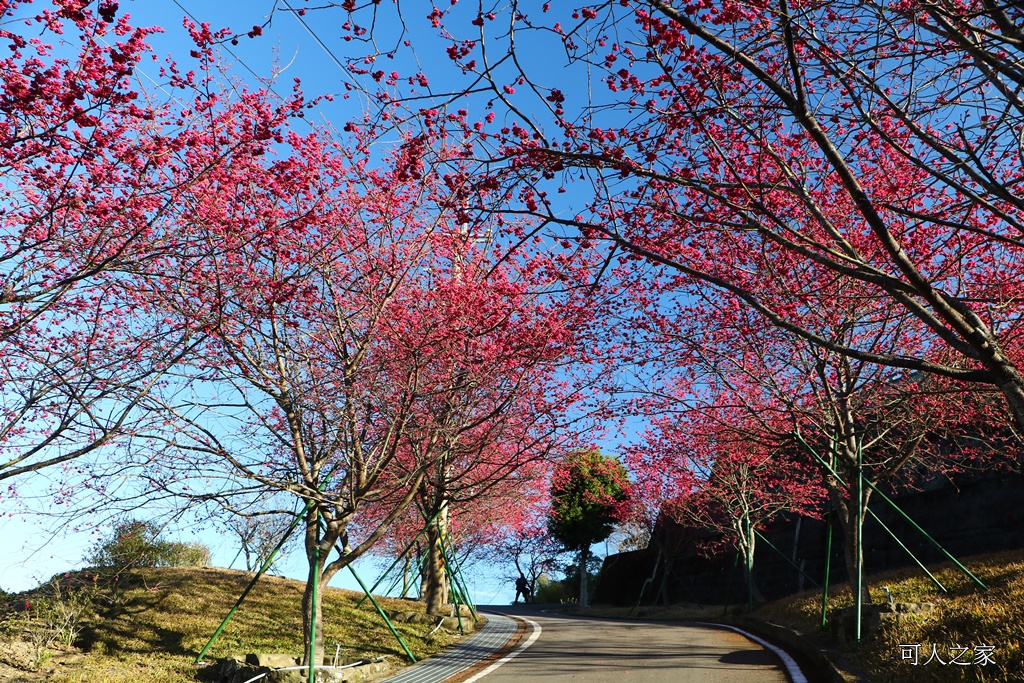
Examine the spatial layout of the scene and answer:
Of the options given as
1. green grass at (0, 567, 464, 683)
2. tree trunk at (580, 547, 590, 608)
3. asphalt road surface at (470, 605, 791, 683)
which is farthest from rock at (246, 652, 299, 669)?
tree trunk at (580, 547, 590, 608)

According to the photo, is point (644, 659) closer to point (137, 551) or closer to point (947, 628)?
point (947, 628)

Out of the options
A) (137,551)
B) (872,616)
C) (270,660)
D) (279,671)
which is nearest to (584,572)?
(137,551)

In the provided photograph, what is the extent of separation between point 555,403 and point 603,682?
16.3 ft

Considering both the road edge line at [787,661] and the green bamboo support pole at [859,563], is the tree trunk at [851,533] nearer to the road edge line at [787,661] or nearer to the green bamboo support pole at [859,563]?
the green bamboo support pole at [859,563]

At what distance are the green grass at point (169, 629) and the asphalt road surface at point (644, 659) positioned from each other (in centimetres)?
214

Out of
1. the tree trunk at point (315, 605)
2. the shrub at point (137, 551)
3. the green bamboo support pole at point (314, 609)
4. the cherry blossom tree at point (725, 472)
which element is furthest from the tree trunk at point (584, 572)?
the green bamboo support pole at point (314, 609)

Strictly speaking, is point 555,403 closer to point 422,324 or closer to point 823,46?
point 422,324

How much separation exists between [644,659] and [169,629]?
7741mm

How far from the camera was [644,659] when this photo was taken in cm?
1013

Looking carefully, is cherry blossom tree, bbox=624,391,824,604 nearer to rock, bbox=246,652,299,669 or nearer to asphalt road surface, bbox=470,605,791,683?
asphalt road surface, bbox=470,605,791,683

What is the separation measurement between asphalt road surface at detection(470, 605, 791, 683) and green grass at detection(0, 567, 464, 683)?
2.14 m

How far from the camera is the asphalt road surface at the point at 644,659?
882 centimetres

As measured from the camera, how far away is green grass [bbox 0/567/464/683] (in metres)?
9.84

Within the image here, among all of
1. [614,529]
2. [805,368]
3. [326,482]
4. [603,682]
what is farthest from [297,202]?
[614,529]
